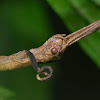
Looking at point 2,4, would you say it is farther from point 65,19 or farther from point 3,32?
point 65,19

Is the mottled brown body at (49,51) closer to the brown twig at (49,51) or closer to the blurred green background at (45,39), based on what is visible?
the brown twig at (49,51)

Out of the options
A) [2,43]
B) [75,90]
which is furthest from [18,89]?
[75,90]

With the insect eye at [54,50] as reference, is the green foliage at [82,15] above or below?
above

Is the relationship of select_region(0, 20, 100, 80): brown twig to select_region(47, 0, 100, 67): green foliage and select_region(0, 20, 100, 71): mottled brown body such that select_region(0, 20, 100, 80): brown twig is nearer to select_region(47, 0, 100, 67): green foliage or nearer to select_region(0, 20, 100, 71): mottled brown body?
select_region(0, 20, 100, 71): mottled brown body

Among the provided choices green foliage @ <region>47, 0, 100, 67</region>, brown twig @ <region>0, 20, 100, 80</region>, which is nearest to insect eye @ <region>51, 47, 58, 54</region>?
brown twig @ <region>0, 20, 100, 80</region>

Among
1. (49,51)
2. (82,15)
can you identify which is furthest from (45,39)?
(49,51)

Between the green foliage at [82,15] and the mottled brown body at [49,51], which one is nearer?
the mottled brown body at [49,51]

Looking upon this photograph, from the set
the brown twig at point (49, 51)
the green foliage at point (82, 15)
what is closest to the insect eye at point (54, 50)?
the brown twig at point (49, 51)

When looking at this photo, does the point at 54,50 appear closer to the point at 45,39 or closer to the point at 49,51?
the point at 49,51
